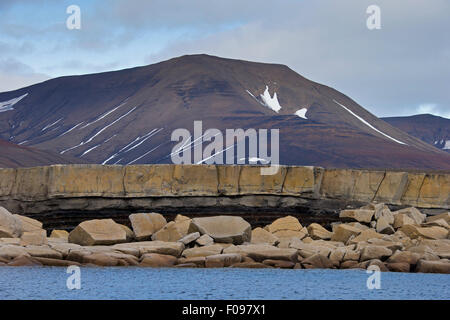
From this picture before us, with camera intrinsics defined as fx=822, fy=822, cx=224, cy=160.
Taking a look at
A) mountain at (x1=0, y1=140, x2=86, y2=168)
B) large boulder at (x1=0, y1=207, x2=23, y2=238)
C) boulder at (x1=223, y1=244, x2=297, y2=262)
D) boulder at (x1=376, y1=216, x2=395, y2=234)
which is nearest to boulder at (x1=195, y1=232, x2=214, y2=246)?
boulder at (x1=223, y1=244, x2=297, y2=262)

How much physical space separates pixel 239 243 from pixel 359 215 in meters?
5.49

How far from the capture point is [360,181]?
107 ft

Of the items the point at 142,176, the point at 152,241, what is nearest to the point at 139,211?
the point at 142,176

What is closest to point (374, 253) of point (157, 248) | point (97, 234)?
point (157, 248)

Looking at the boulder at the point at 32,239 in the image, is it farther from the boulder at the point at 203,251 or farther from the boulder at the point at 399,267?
the boulder at the point at 399,267

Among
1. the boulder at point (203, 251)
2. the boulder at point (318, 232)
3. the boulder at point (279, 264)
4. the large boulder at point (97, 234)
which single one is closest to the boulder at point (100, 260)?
the large boulder at point (97, 234)

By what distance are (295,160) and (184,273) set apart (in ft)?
489

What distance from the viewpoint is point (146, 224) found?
92.8 feet

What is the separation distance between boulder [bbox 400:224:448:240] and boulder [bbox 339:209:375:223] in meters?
1.33

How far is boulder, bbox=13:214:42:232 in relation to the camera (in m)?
28.7

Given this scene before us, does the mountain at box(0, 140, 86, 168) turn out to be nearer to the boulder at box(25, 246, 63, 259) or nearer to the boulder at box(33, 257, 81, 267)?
the boulder at box(25, 246, 63, 259)
